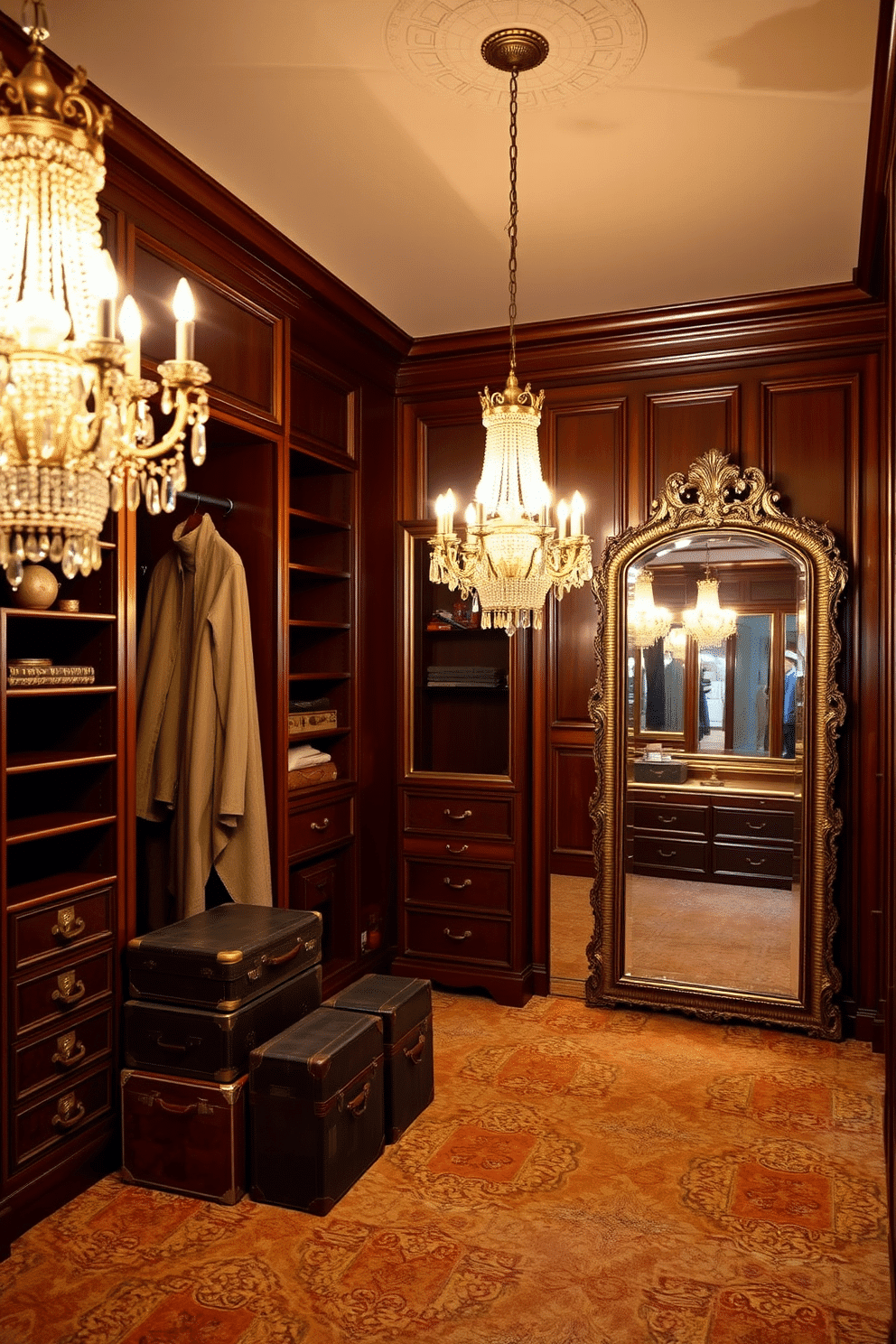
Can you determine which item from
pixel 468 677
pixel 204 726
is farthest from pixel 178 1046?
pixel 468 677

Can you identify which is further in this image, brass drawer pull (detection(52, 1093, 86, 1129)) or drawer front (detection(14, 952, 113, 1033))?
brass drawer pull (detection(52, 1093, 86, 1129))

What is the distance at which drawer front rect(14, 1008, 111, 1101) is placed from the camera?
2537 millimetres

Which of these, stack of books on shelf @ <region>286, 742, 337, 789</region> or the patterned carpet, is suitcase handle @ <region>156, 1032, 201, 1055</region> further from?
stack of books on shelf @ <region>286, 742, 337, 789</region>

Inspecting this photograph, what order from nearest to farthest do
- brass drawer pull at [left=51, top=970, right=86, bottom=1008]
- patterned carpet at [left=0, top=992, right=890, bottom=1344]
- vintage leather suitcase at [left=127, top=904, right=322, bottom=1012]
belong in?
patterned carpet at [left=0, top=992, right=890, bottom=1344] → brass drawer pull at [left=51, top=970, right=86, bottom=1008] → vintage leather suitcase at [left=127, top=904, right=322, bottom=1012]

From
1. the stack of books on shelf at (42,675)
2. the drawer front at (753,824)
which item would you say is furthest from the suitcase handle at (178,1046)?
the drawer front at (753,824)

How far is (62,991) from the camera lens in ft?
8.71

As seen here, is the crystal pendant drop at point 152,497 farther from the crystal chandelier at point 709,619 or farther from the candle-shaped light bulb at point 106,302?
the crystal chandelier at point 709,619

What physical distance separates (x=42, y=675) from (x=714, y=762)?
8.75 feet

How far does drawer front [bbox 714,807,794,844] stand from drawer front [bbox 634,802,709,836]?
0.06m

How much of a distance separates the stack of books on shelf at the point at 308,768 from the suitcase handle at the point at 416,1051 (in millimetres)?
1120

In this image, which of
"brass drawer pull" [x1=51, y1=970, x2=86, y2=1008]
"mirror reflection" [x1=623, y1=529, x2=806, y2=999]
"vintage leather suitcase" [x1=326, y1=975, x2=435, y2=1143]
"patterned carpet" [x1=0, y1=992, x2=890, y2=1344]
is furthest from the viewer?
"mirror reflection" [x1=623, y1=529, x2=806, y2=999]

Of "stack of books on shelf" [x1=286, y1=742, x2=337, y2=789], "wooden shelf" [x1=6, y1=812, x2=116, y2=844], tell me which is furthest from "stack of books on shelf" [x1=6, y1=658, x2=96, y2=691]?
"stack of books on shelf" [x1=286, y1=742, x2=337, y2=789]

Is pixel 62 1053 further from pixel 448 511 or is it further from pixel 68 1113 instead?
pixel 448 511

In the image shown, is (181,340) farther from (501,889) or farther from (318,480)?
(501,889)
